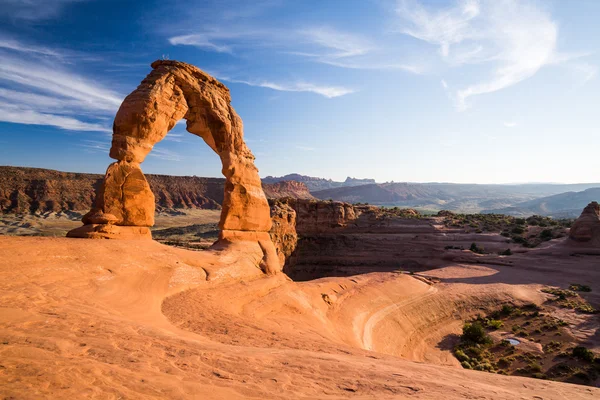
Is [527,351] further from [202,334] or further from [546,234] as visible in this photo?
[546,234]

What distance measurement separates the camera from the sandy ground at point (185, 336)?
3619 millimetres

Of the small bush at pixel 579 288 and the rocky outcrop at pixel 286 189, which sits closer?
the small bush at pixel 579 288

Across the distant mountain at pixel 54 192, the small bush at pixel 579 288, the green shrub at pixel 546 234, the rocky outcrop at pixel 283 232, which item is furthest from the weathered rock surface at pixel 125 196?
the distant mountain at pixel 54 192

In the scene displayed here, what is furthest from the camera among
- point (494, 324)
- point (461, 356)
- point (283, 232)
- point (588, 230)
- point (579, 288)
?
point (283, 232)

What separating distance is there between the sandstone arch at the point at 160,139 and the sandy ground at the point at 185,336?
148 cm

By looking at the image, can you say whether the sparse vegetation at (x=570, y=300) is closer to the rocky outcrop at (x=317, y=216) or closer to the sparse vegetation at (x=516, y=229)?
the sparse vegetation at (x=516, y=229)

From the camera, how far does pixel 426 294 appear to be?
734 inches

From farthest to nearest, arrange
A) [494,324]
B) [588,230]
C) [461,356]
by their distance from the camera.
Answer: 1. [588,230]
2. [494,324]
3. [461,356]

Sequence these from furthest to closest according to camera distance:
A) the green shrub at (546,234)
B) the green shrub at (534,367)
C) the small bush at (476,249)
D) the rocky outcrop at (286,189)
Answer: the rocky outcrop at (286,189)
the green shrub at (546,234)
the small bush at (476,249)
the green shrub at (534,367)

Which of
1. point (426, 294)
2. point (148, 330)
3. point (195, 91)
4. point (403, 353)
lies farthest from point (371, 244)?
point (148, 330)

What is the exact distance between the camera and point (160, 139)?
11.6 metres

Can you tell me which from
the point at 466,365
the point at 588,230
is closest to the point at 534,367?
the point at 466,365

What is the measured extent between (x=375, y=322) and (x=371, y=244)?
70.6 ft

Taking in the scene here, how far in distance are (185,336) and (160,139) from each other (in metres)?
7.94
